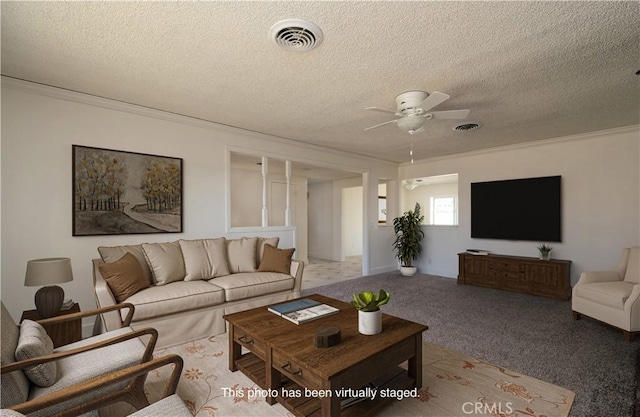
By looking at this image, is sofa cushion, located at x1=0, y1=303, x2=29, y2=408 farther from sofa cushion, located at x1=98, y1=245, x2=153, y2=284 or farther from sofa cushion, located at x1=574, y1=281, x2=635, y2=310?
sofa cushion, located at x1=574, y1=281, x2=635, y2=310

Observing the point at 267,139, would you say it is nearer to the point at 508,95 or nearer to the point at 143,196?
the point at 143,196

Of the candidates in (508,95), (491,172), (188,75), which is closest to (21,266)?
(188,75)

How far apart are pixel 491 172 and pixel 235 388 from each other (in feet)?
18.4

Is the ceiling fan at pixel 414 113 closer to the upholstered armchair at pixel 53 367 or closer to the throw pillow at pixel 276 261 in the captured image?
the throw pillow at pixel 276 261

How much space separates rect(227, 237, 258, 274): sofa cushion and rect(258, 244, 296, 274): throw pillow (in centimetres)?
14

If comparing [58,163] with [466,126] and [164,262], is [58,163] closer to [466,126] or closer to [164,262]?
[164,262]

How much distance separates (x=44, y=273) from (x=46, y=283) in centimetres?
8

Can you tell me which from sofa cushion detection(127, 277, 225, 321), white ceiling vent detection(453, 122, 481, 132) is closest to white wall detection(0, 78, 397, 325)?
sofa cushion detection(127, 277, 225, 321)

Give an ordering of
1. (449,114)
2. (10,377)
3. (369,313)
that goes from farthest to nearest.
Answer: (449,114) < (369,313) < (10,377)

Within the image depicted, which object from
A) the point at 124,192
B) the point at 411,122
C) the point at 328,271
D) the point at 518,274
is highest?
the point at 411,122

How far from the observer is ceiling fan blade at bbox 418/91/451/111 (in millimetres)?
2450

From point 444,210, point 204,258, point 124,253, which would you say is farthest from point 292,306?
point 444,210

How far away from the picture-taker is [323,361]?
163 cm

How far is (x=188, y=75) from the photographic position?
8.76 feet
